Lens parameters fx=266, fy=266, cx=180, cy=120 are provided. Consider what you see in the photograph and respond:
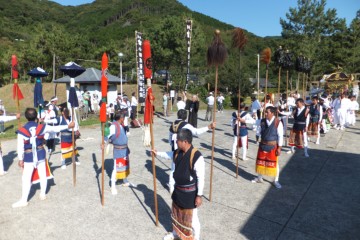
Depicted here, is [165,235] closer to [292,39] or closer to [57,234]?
[57,234]

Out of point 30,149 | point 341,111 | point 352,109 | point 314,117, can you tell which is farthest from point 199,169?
point 352,109

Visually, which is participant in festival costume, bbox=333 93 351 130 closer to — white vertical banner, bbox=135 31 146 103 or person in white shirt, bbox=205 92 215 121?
person in white shirt, bbox=205 92 215 121

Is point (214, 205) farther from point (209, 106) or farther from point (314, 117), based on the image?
point (209, 106)

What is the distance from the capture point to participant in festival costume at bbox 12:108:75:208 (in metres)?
5.48

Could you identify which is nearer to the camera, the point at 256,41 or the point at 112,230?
the point at 112,230

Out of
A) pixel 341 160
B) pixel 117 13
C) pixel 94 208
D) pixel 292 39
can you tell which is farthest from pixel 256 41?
pixel 94 208

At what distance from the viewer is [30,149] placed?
18.4 ft

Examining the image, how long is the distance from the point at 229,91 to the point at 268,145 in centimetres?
2682

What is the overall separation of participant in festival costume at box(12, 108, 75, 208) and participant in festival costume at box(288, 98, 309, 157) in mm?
7775

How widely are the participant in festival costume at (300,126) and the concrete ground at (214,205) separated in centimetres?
61

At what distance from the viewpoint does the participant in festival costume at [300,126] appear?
918 cm

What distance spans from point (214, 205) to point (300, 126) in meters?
5.13

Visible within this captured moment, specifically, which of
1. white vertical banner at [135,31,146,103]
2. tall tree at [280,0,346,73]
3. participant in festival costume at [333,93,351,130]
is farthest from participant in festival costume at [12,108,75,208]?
tall tree at [280,0,346,73]

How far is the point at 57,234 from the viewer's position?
4738mm
